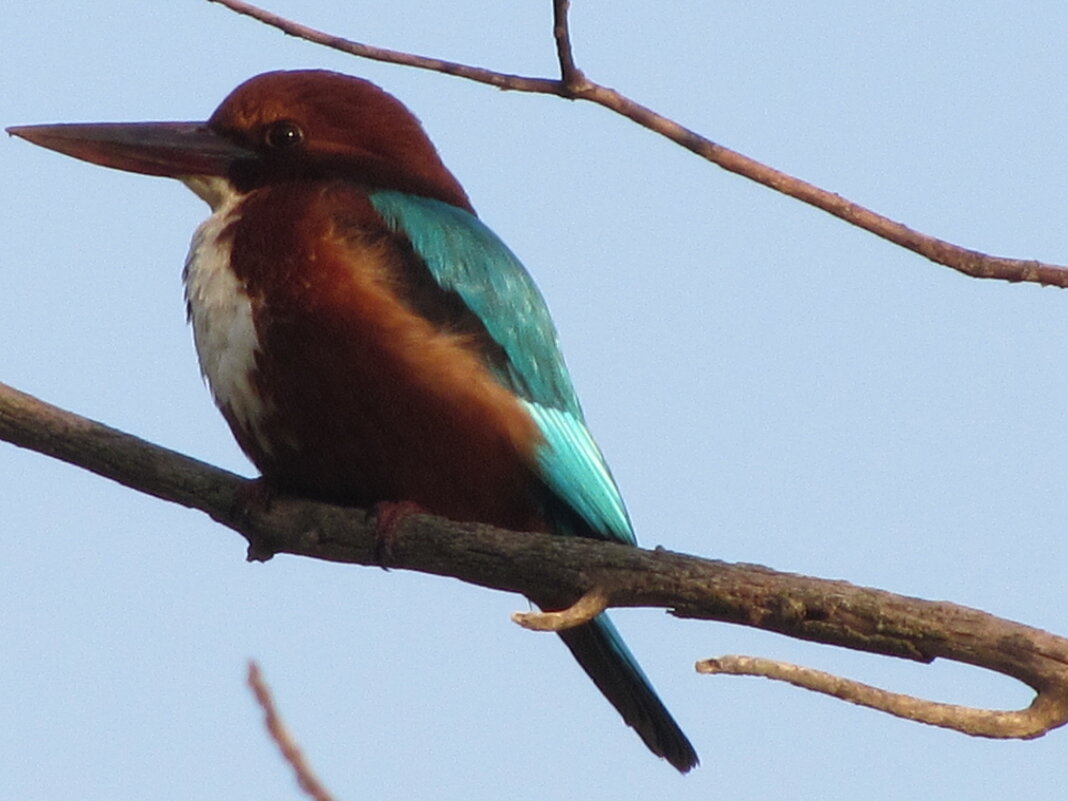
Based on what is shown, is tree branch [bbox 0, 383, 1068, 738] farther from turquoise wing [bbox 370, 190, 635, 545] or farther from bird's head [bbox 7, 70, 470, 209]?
bird's head [bbox 7, 70, 470, 209]

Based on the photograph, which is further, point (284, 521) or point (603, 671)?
point (603, 671)

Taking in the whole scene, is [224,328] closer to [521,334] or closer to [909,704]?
[521,334]

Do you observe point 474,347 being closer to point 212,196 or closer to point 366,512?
point 366,512

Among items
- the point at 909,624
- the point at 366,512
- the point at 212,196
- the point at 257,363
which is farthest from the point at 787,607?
the point at 212,196

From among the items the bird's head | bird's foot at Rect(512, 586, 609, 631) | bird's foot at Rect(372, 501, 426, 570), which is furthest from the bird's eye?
bird's foot at Rect(512, 586, 609, 631)

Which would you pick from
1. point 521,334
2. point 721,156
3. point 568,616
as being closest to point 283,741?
point 568,616

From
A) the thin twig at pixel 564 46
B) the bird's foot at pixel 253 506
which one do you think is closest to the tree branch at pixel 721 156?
the thin twig at pixel 564 46
